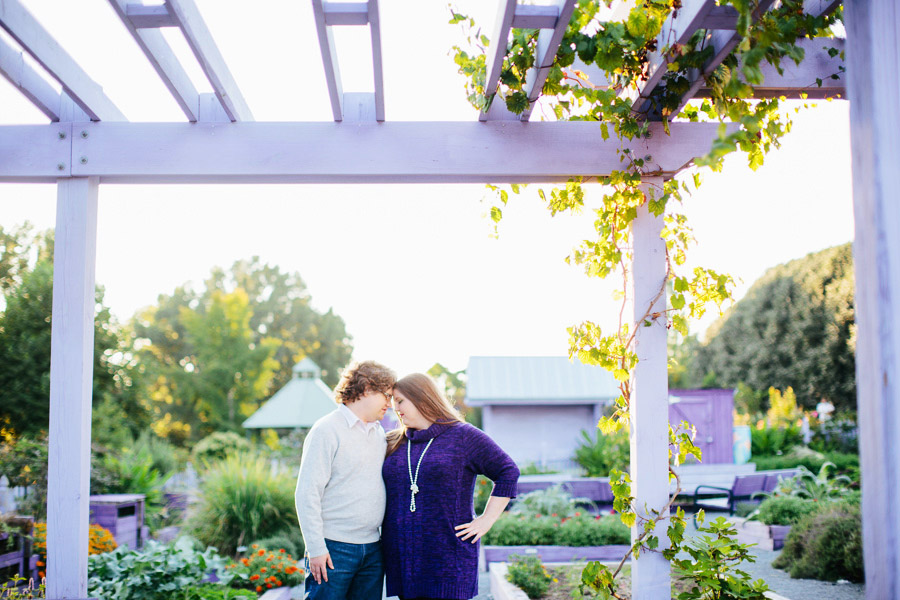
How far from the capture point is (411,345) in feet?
76.2

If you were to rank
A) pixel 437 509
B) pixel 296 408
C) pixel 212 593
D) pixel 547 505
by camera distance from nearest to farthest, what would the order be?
pixel 437 509, pixel 212 593, pixel 547 505, pixel 296 408

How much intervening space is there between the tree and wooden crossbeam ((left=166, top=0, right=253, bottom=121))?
22.4 ft

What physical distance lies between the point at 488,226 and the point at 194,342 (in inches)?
963

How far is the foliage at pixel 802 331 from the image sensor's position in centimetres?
2227

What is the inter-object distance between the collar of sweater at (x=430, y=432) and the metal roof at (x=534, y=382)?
11870 mm

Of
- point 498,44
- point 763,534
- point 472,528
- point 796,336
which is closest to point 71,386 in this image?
point 472,528

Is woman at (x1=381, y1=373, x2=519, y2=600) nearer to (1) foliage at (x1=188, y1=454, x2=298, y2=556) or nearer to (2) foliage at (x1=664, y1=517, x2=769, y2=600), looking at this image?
(2) foliage at (x1=664, y1=517, x2=769, y2=600)

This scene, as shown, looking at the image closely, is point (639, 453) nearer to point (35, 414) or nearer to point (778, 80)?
point (778, 80)

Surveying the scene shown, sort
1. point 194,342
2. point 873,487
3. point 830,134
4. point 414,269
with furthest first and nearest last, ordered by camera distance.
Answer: point 194,342, point 414,269, point 830,134, point 873,487

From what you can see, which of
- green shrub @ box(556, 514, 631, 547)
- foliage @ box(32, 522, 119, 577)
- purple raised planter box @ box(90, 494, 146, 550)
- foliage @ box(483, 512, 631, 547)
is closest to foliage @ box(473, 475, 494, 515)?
foliage @ box(483, 512, 631, 547)

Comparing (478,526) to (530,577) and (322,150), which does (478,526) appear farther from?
(530,577)

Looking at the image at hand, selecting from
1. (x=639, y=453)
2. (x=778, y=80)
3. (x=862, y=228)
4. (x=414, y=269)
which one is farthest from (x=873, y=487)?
(x=414, y=269)

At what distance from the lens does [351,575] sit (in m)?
3.05

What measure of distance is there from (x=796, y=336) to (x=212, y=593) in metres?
23.4
